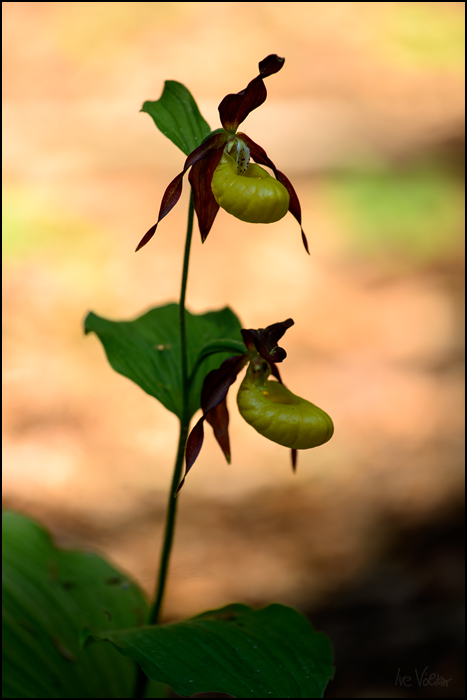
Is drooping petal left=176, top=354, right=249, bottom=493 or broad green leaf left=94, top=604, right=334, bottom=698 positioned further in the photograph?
drooping petal left=176, top=354, right=249, bottom=493

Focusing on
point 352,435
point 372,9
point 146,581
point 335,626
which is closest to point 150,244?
point 352,435

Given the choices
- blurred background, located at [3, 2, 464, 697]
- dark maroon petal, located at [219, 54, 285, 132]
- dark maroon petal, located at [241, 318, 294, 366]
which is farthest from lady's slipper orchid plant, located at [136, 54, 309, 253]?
blurred background, located at [3, 2, 464, 697]

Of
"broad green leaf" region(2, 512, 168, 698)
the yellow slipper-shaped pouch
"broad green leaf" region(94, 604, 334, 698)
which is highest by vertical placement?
the yellow slipper-shaped pouch

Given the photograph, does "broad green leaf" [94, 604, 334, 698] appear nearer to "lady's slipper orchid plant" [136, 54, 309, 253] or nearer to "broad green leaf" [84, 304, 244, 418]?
"broad green leaf" [84, 304, 244, 418]

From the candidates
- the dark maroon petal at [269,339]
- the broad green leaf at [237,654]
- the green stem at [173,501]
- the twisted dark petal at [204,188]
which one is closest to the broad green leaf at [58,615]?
the green stem at [173,501]

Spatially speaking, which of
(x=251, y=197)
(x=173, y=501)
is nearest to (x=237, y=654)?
(x=173, y=501)

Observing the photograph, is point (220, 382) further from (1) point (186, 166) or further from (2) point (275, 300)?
(2) point (275, 300)

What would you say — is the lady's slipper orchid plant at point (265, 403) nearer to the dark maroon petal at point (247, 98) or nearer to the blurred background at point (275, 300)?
the dark maroon petal at point (247, 98)
